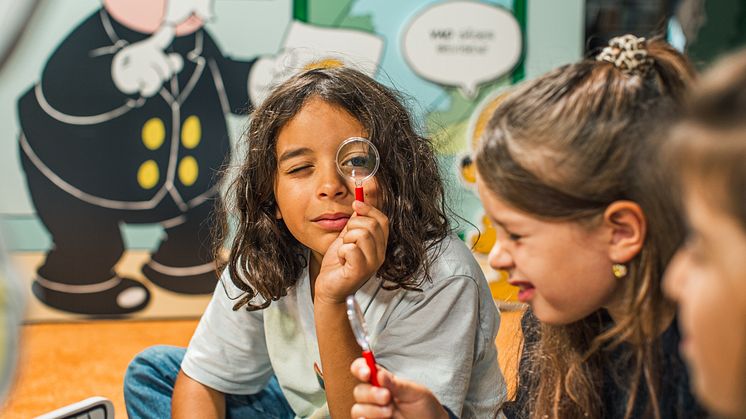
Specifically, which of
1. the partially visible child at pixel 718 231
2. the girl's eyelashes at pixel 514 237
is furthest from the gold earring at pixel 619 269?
the partially visible child at pixel 718 231

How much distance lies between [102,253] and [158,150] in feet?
1.33

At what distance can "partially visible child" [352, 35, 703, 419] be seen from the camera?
0.92m

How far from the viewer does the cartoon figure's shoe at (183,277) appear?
9.73 ft

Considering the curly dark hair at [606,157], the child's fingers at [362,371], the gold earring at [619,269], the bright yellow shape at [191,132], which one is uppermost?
the curly dark hair at [606,157]

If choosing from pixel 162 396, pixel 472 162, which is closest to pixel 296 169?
pixel 162 396

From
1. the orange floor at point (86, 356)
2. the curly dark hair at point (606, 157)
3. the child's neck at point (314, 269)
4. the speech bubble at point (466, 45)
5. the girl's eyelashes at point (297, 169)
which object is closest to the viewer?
the curly dark hair at point (606, 157)

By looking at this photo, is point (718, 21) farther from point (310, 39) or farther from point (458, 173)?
point (310, 39)

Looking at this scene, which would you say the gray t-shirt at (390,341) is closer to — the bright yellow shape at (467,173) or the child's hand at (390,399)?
the child's hand at (390,399)

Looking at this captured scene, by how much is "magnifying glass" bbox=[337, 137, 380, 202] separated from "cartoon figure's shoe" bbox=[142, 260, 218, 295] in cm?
174

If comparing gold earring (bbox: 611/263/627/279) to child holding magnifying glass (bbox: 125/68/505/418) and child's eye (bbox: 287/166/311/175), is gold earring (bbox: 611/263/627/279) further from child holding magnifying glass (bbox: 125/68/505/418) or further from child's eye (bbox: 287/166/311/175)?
child's eye (bbox: 287/166/311/175)

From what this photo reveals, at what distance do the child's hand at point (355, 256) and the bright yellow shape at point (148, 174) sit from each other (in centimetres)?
179

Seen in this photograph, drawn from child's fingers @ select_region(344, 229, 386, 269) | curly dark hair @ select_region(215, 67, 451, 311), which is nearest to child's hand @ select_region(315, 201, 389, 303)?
child's fingers @ select_region(344, 229, 386, 269)

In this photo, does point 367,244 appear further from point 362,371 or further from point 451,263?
point 362,371

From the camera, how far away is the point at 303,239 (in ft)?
4.50
